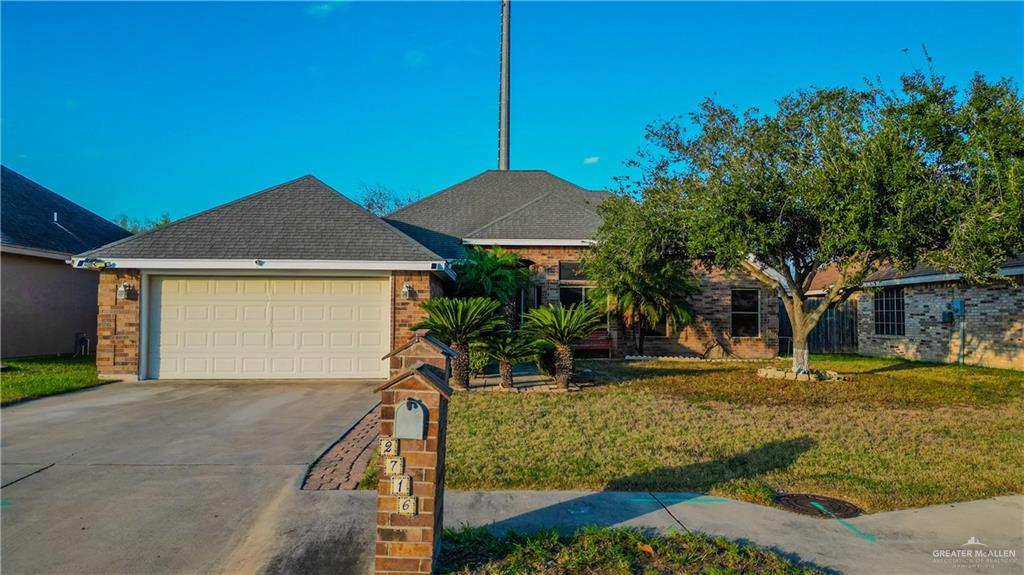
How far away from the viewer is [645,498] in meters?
4.80

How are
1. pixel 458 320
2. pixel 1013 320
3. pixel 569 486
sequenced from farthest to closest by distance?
pixel 1013 320
pixel 458 320
pixel 569 486

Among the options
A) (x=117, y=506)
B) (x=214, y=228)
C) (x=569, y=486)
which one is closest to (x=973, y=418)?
(x=569, y=486)

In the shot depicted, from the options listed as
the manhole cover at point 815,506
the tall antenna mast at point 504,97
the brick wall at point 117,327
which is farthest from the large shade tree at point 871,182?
the tall antenna mast at point 504,97

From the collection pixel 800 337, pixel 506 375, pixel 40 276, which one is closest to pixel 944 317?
pixel 800 337

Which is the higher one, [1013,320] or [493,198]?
[493,198]

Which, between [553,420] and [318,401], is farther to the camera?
[318,401]

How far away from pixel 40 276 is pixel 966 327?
946 inches

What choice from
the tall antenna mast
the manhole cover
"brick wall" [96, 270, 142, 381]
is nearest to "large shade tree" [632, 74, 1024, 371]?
the manhole cover

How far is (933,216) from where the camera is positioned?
10.1m

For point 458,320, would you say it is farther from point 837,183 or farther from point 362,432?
point 837,183

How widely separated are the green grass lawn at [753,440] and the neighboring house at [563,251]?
581 centimetres

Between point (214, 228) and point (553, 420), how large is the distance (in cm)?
874

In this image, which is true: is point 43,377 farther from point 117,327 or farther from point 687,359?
point 687,359

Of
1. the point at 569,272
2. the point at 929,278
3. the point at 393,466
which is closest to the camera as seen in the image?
the point at 393,466
